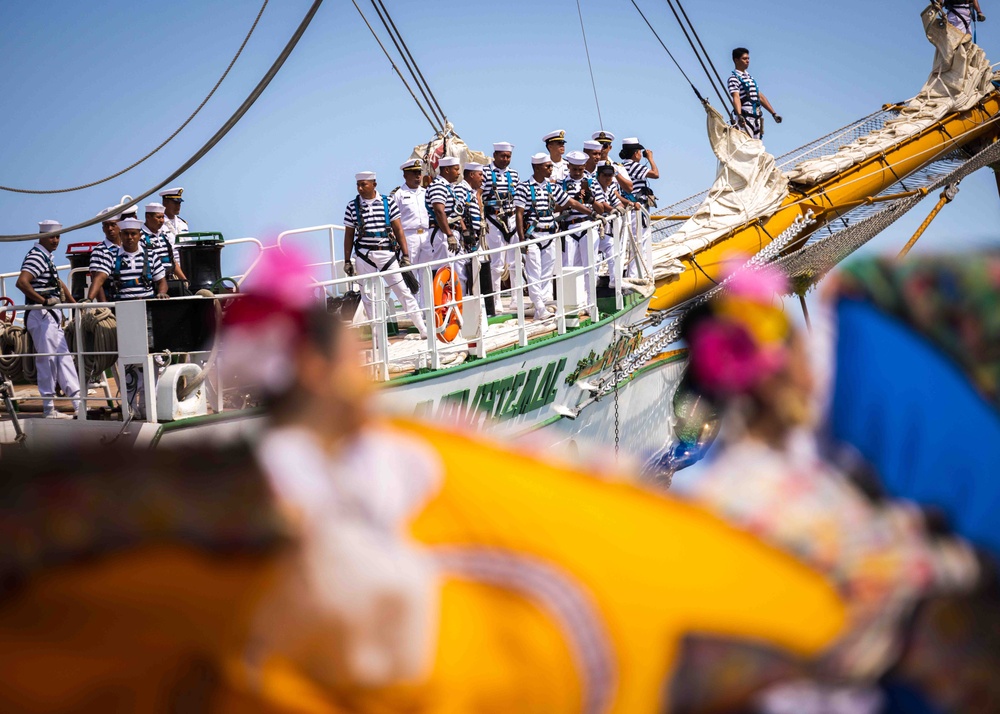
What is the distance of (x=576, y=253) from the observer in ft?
35.2

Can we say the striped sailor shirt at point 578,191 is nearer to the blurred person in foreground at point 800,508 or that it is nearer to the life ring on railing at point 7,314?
the life ring on railing at point 7,314

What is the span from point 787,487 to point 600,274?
339 inches

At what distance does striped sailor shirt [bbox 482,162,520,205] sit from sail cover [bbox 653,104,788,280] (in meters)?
1.92

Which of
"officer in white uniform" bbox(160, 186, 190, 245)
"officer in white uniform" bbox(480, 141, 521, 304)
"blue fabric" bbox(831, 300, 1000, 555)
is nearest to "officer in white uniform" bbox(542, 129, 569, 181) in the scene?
"officer in white uniform" bbox(480, 141, 521, 304)

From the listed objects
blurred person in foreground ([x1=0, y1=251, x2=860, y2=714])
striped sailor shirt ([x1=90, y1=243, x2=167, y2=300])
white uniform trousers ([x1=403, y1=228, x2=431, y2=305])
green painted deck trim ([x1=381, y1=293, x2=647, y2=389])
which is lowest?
blurred person in foreground ([x1=0, y1=251, x2=860, y2=714])

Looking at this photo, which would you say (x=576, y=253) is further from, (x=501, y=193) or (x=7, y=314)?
(x=7, y=314)

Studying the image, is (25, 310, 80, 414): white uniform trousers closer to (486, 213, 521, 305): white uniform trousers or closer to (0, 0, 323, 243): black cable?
(0, 0, 323, 243): black cable

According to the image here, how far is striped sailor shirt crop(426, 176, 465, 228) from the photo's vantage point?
9.53 m

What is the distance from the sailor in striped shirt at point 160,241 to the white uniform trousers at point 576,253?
3.68 m

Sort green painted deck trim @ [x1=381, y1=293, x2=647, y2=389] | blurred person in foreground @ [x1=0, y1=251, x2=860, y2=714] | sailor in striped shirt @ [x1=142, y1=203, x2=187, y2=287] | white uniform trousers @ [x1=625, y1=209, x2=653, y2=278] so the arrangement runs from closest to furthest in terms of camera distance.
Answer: blurred person in foreground @ [x1=0, y1=251, x2=860, y2=714], green painted deck trim @ [x1=381, y1=293, x2=647, y2=389], sailor in striped shirt @ [x1=142, y1=203, x2=187, y2=287], white uniform trousers @ [x1=625, y1=209, x2=653, y2=278]

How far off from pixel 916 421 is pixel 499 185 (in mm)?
8645

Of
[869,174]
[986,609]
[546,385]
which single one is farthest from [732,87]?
[986,609]

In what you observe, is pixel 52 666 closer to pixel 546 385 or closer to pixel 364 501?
pixel 364 501

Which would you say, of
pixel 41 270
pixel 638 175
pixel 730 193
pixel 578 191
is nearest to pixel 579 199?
pixel 578 191
